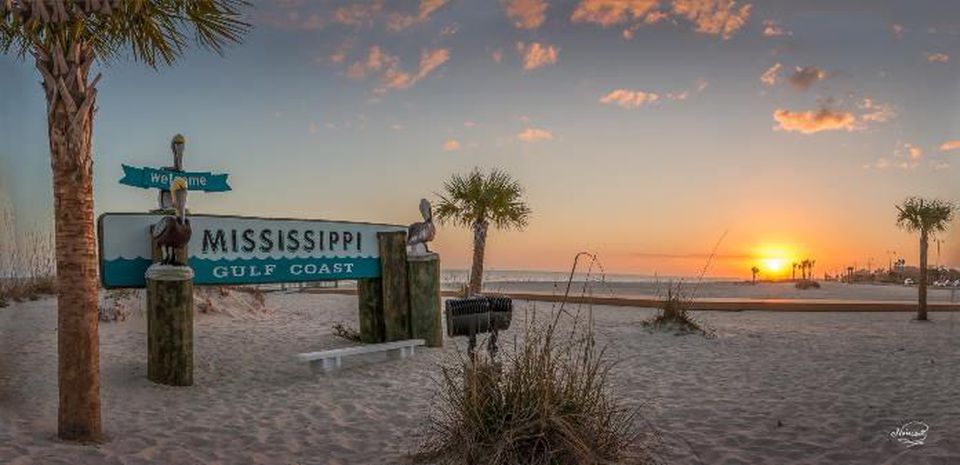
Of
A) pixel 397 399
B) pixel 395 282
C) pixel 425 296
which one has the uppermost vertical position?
pixel 395 282

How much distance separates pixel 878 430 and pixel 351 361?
22.1 ft

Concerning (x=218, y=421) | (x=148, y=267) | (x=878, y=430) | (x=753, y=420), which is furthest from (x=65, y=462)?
(x=878, y=430)

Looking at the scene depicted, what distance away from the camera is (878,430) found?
19.7 ft

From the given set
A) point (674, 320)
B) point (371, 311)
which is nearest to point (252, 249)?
point (371, 311)

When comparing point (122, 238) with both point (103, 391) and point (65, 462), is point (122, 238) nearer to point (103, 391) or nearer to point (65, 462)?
point (103, 391)

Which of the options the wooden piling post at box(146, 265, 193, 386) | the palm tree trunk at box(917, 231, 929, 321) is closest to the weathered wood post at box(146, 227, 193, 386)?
the wooden piling post at box(146, 265, 193, 386)

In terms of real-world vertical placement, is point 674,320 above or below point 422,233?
below

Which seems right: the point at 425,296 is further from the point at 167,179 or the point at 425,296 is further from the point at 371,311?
the point at 167,179

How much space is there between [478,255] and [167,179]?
13.7 m

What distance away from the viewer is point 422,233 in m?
10.9

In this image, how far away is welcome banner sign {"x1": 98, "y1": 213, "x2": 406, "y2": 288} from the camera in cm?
833

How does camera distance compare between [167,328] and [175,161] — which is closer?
[167,328]

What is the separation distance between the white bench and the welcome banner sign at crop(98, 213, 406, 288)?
1362 mm

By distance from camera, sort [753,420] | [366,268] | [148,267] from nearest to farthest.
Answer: [753,420], [148,267], [366,268]
